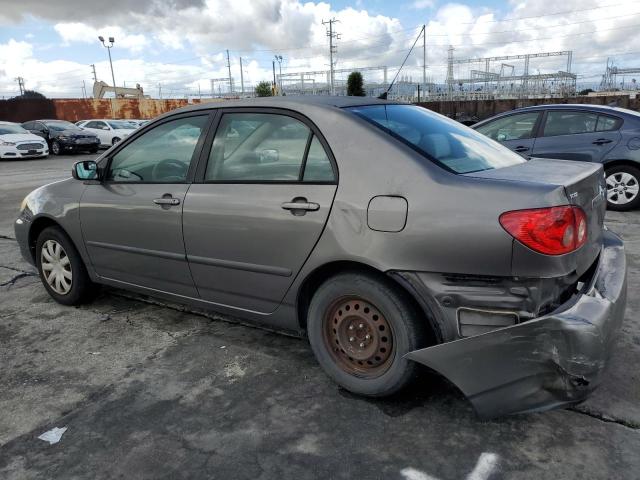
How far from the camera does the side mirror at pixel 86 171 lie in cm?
370

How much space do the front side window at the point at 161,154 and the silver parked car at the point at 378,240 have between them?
0.5 inches

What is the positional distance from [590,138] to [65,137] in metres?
19.1

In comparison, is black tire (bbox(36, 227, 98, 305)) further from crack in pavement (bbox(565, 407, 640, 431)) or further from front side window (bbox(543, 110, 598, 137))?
front side window (bbox(543, 110, 598, 137))

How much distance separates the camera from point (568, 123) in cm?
705

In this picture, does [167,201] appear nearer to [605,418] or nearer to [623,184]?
[605,418]

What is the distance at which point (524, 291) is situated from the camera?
7.03 feet

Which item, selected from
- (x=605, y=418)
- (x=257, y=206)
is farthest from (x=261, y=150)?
(x=605, y=418)

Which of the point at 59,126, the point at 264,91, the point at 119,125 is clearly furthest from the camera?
the point at 264,91

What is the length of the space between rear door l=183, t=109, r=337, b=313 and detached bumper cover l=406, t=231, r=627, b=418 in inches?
34.8

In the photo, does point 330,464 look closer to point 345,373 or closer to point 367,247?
point 345,373

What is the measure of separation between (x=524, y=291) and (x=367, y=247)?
2.31 ft

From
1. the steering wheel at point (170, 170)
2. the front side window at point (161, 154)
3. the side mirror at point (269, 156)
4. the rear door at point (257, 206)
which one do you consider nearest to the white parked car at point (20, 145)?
the front side window at point (161, 154)

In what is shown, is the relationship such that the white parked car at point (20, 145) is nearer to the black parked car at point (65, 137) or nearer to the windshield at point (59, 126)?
the black parked car at point (65, 137)

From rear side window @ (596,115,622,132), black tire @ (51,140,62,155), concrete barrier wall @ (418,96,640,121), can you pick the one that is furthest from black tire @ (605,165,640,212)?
black tire @ (51,140,62,155)
